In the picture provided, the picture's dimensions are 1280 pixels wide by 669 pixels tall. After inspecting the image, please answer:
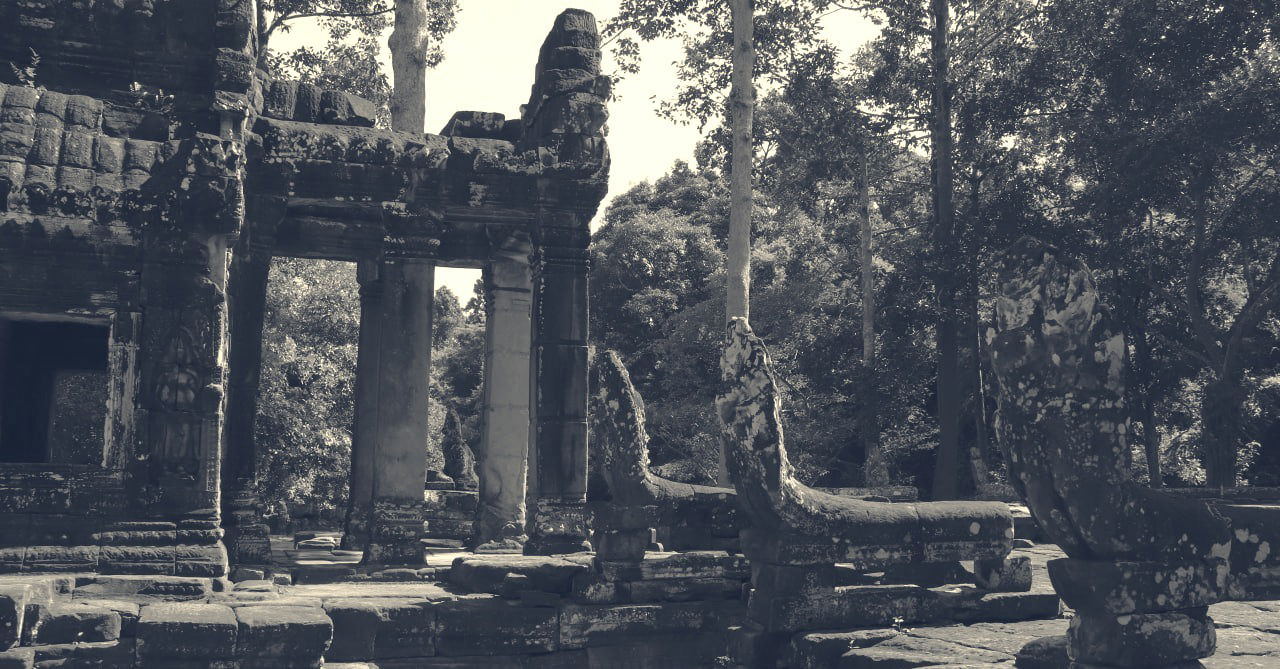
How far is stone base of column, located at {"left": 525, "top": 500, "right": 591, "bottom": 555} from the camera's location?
9.91 m

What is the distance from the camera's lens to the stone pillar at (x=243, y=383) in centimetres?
960

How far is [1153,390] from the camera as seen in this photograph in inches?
740

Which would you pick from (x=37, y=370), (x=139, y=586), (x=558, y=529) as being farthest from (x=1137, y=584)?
(x=37, y=370)

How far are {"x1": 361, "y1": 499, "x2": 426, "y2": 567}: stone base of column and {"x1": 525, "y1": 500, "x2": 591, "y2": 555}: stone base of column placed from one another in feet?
3.14

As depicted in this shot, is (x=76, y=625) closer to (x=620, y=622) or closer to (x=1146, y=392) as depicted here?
(x=620, y=622)

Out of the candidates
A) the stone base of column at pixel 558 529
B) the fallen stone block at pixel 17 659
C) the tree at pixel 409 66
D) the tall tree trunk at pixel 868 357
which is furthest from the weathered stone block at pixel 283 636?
the tall tree trunk at pixel 868 357

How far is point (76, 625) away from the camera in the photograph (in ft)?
21.2

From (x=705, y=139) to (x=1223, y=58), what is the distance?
25.3 ft

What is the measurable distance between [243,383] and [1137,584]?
7.59 m

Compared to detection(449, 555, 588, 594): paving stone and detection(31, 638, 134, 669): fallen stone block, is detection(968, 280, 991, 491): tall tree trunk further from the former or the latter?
detection(31, 638, 134, 669): fallen stone block

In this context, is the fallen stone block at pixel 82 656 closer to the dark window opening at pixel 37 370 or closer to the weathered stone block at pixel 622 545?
the weathered stone block at pixel 622 545

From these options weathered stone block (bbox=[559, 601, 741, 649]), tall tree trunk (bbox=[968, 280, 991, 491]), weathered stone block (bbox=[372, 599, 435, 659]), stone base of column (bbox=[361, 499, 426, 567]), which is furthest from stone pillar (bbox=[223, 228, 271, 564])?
tall tree trunk (bbox=[968, 280, 991, 491])

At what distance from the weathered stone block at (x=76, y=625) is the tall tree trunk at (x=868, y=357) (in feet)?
49.2

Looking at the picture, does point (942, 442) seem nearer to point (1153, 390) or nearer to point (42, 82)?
point (1153, 390)
